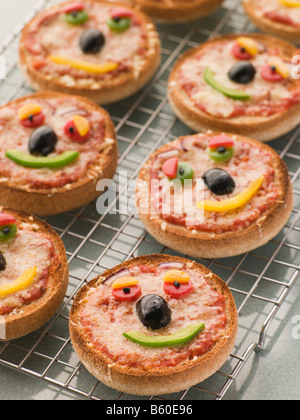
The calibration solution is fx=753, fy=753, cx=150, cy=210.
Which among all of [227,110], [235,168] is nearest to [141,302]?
[235,168]

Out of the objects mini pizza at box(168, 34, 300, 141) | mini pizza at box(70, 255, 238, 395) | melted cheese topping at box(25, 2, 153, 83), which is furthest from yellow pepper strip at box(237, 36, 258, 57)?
→ mini pizza at box(70, 255, 238, 395)

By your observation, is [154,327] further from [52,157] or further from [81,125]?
[81,125]

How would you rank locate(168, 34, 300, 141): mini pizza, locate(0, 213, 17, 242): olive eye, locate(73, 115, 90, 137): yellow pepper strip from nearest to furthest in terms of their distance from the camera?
locate(0, 213, 17, 242): olive eye < locate(73, 115, 90, 137): yellow pepper strip < locate(168, 34, 300, 141): mini pizza

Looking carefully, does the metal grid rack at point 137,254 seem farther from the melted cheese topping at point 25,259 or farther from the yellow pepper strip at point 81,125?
the yellow pepper strip at point 81,125

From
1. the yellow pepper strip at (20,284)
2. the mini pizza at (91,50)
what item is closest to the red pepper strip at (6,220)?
the yellow pepper strip at (20,284)

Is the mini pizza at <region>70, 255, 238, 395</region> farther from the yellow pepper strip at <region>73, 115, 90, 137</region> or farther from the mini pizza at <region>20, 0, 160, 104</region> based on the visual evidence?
the mini pizza at <region>20, 0, 160, 104</region>
